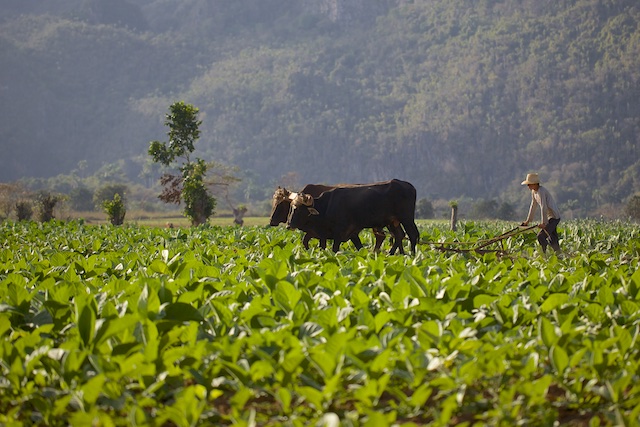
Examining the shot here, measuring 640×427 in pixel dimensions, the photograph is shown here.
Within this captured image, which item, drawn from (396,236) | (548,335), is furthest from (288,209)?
(548,335)

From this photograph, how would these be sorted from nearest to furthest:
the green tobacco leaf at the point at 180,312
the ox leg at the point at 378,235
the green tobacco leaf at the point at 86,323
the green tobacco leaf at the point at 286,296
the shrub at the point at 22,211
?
1. the green tobacco leaf at the point at 86,323
2. the green tobacco leaf at the point at 180,312
3. the green tobacco leaf at the point at 286,296
4. the ox leg at the point at 378,235
5. the shrub at the point at 22,211

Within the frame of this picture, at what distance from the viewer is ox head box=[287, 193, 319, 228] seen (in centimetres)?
1394

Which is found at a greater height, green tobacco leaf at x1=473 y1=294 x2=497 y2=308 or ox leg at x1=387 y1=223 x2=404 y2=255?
green tobacco leaf at x1=473 y1=294 x2=497 y2=308

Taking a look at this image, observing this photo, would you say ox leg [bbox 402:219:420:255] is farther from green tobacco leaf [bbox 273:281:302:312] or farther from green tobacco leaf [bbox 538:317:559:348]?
green tobacco leaf [bbox 538:317:559:348]

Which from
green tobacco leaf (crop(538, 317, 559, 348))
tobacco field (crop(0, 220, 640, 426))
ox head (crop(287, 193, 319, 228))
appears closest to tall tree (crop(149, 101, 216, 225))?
ox head (crop(287, 193, 319, 228))

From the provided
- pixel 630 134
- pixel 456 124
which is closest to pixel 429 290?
pixel 630 134

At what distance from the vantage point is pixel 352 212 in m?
14.1

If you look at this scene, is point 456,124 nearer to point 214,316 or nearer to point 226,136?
point 226,136

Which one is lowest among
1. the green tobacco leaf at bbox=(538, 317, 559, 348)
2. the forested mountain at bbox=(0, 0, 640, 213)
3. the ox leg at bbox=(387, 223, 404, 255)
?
the ox leg at bbox=(387, 223, 404, 255)

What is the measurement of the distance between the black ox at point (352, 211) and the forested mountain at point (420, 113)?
111143 millimetres

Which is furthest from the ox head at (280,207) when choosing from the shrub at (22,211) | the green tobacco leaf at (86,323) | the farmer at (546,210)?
the shrub at (22,211)

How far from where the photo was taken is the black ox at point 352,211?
14.1 m

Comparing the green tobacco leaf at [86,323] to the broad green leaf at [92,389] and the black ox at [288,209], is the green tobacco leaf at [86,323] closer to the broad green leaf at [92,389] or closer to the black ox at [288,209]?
the broad green leaf at [92,389]

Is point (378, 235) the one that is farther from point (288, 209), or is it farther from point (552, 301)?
point (552, 301)
